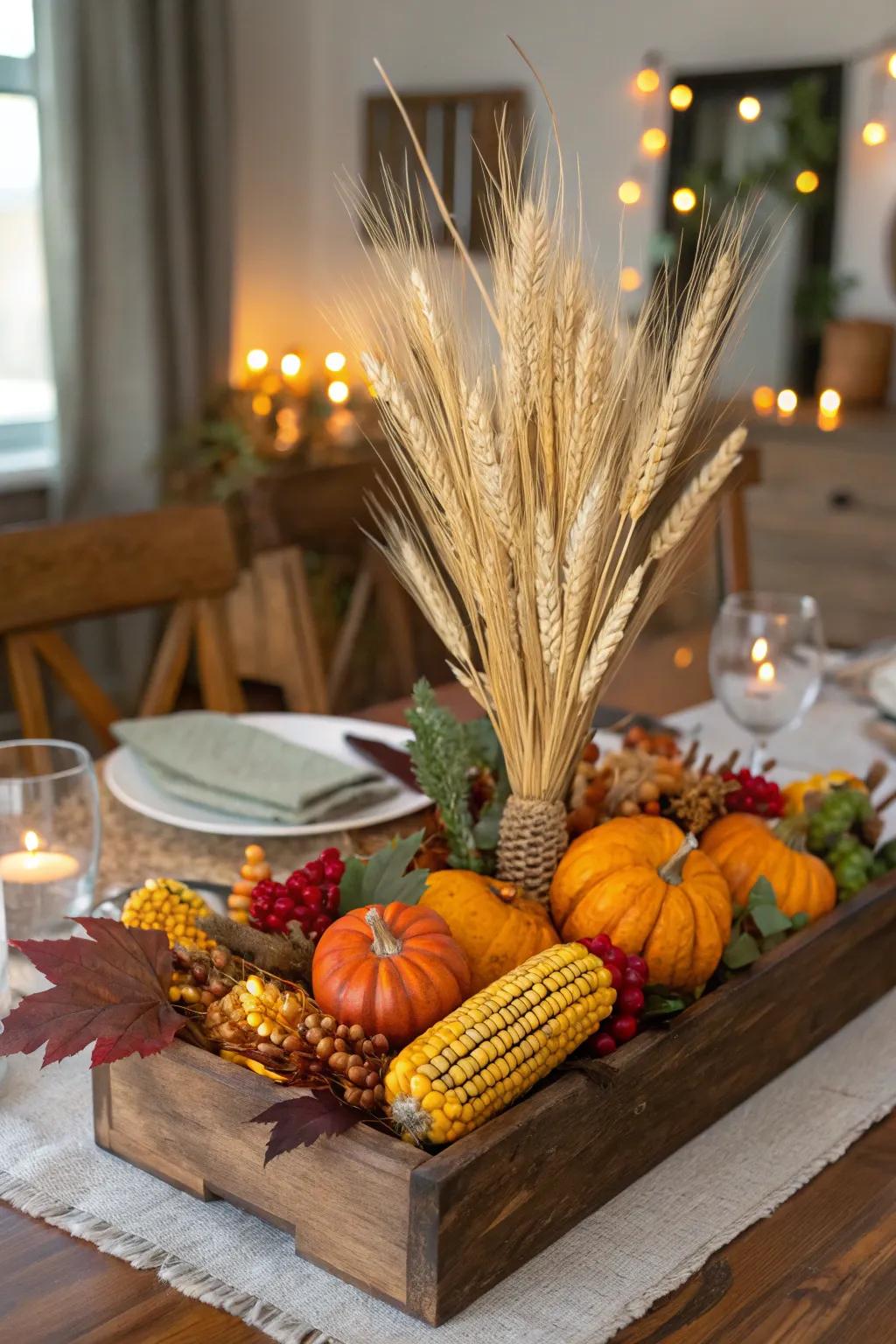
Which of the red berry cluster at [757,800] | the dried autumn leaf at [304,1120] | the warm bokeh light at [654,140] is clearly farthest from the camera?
the warm bokeh light at [654,140]

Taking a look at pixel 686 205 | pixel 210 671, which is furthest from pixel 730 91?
pixel 210 671

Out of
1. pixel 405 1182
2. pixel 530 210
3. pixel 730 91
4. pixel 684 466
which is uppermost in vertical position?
pixel 730 91

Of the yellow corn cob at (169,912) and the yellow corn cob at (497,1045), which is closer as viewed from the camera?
the yellow corn cob at (497,1045)

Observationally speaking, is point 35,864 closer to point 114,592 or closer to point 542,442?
point 542,442

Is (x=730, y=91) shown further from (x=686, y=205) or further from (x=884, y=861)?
(x=884, y=861)

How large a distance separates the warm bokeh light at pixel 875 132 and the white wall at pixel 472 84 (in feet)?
0.09

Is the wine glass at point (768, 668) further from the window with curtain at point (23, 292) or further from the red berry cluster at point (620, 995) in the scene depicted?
the window with curtain at point (23, 292)

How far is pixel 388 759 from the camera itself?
4.00 feet

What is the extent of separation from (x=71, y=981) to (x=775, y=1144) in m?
0.39

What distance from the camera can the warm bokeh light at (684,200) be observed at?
3852 millimetres

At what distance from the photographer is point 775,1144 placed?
2.59 ft

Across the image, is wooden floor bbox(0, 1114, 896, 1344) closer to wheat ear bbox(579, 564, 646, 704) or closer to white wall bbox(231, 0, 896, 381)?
wheat ear bbox(579, 564, 646, 704)

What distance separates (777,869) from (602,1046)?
0.79ft

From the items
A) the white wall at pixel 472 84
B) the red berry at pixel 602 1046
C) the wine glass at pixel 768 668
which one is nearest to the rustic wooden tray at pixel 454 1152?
the red berry at pixel 602 1046
